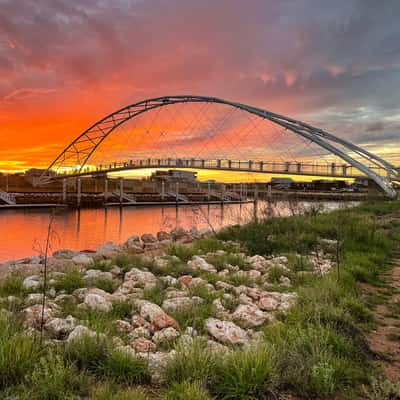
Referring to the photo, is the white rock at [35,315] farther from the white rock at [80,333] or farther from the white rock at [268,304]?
the white rock at [268,304]

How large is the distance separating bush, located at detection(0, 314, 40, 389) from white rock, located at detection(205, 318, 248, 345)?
165 centimetres

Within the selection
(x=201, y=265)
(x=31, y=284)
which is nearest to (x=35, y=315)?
(x=31, y=284)

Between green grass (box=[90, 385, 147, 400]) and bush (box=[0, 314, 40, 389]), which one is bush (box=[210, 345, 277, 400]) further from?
bush (box=[0, 314, 40, 389])

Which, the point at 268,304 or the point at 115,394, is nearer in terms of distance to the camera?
the point at 115,394

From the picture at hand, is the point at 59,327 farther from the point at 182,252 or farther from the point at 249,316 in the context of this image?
the point at 182,252

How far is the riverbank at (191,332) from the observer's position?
95.7 inches

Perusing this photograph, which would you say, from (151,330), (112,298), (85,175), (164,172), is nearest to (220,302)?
(151,330)

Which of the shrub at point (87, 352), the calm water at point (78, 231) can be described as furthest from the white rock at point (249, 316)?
the calm water at point (78, 231)

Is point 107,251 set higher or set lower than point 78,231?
higher

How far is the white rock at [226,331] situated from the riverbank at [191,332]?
0.01 m

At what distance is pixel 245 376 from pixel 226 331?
3.42 feet

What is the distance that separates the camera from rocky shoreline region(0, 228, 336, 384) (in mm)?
3273

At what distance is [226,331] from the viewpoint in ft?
11.3

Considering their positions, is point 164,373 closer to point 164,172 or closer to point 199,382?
point 199,382
